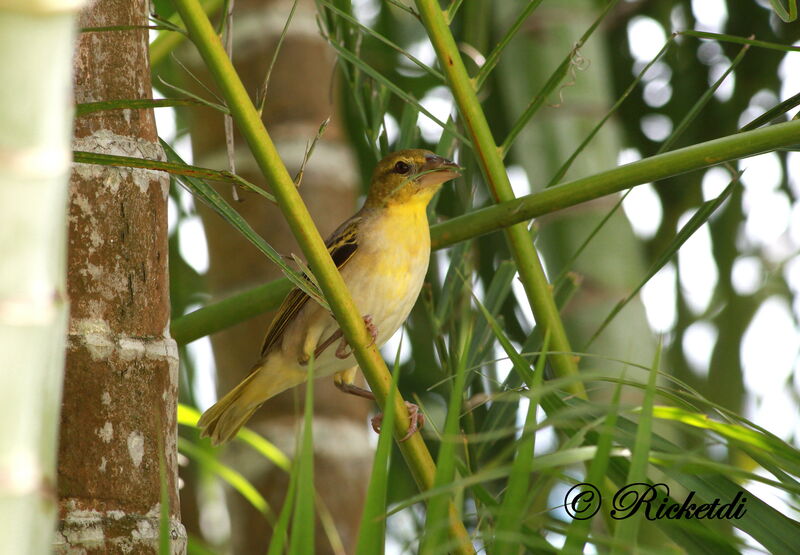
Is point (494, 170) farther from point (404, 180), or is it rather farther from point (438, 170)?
point (404, 180)

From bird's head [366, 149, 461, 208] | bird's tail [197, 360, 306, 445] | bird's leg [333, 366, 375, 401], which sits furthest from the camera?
bird's leg [333, 366, 375, 401]

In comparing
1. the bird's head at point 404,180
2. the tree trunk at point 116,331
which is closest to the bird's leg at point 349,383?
the bird's head at point 404,180

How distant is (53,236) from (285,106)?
3141 millimetres

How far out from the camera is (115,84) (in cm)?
194

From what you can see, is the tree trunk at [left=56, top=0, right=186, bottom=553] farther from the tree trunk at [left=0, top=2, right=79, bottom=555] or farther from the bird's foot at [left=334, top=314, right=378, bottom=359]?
the bird's foot at [left=334, top=314, right=378, bottom=359]

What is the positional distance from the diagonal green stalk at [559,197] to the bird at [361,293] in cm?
116

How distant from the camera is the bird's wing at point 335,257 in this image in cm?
349

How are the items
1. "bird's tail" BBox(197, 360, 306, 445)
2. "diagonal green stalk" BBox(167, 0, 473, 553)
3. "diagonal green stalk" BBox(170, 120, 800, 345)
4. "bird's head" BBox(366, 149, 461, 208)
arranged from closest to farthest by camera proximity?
"diagonal green stalk" BBox(167, 0, 473, 553), "diagonal green stalk" BBox(170, 120, 800, 345), "bird's tail" BBox(197, 360, 306, 445), "bird's head" BBox(366, 149, 461, 208)

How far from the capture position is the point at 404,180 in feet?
11.9

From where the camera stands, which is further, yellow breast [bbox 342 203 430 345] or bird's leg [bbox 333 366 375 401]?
bird's leg [bbox 333 366 375 401]

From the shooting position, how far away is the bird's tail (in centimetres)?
343

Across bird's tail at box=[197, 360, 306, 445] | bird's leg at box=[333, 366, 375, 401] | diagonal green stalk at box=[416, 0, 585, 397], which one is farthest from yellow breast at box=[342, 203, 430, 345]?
diagonal green stalk at box=[416, 0, 585, 397]

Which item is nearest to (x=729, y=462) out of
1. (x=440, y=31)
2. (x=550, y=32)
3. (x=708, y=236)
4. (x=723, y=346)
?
(x=723, y=346)

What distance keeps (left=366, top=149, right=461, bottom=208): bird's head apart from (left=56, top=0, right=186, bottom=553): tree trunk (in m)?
1.64
